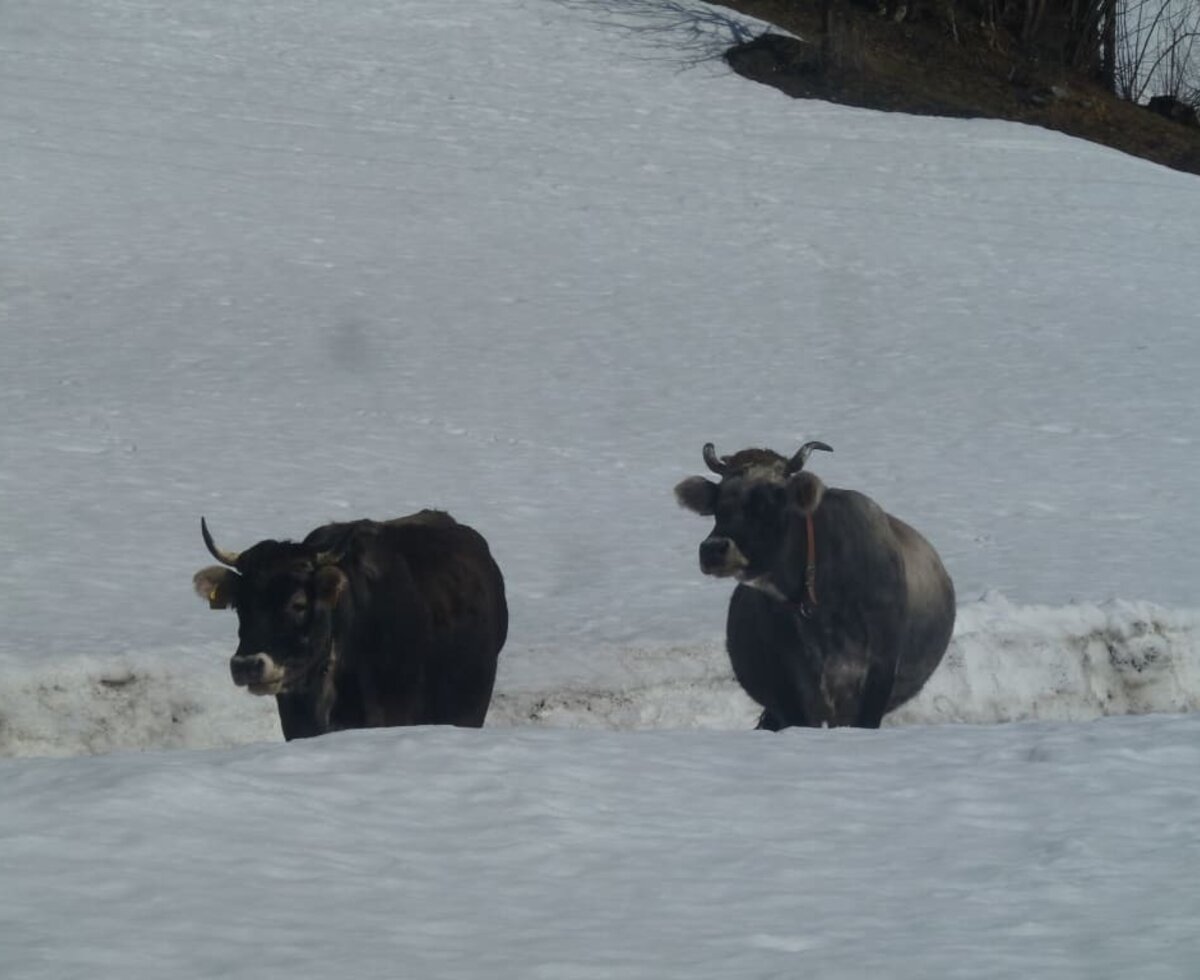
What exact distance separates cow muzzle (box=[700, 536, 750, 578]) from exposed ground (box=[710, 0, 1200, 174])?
1928 cm

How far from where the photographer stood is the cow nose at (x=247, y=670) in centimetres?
782

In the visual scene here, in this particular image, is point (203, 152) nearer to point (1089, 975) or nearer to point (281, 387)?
point (281, 387)

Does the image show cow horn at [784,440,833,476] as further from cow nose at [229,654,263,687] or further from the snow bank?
cow nose at [229,654,263,687]

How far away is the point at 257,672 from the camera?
7840 millimetres

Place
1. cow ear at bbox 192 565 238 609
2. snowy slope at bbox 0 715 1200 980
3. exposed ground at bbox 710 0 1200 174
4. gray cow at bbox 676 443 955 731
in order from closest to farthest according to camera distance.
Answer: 1. snowy slope at bbox 0 715 1200 980
2. cow ear at bbox 192 565 238 609
3. gray cow at bbox 676 443 955 731
4. exposed ground at bbox 710 0 1200 174

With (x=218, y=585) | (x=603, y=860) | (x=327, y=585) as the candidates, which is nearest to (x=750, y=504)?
(x=327, y=585)

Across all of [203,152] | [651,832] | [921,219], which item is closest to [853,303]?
[921,219]

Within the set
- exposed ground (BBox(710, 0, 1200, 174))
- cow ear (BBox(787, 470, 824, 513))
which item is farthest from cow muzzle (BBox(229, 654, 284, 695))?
exposed ground (BBox(710, 0, 1200, 174))

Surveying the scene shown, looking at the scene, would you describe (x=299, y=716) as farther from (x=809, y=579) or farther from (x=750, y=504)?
(x=809, y=579)

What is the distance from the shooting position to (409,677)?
8594 mm

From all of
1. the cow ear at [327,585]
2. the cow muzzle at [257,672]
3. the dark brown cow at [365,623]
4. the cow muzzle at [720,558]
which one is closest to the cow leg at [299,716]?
the dark brown cow at [365,623]

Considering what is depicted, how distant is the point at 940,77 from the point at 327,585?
23146 mm

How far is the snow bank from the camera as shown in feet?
30.6

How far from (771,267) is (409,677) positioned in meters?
13.3
